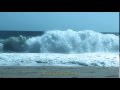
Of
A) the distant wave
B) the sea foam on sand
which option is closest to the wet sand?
the sea foam on sand

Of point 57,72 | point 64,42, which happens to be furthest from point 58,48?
Answer: point 57,72

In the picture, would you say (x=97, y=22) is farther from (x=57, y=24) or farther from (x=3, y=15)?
(x=3, y=15)

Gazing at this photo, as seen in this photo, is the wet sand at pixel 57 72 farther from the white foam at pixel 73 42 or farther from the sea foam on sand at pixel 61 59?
the white foam at pixel 73 42

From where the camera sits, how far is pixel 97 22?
5.50ft

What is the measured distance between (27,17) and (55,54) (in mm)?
465

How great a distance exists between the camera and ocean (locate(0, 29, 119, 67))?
1.66m

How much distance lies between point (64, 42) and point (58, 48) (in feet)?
0.29

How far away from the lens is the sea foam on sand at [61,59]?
5.44ft

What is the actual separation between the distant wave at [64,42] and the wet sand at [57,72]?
0.18m

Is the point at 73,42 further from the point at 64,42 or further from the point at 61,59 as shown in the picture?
the point at 61,59

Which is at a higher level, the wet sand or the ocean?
the ocean

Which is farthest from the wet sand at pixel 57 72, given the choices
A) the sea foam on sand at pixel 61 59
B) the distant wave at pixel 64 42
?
the distant wave at pixel 64 42

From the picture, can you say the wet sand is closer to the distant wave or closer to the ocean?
the ocean

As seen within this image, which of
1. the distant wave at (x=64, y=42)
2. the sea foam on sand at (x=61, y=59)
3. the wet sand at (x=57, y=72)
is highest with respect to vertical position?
the distant wave at (x=64, y=42)
